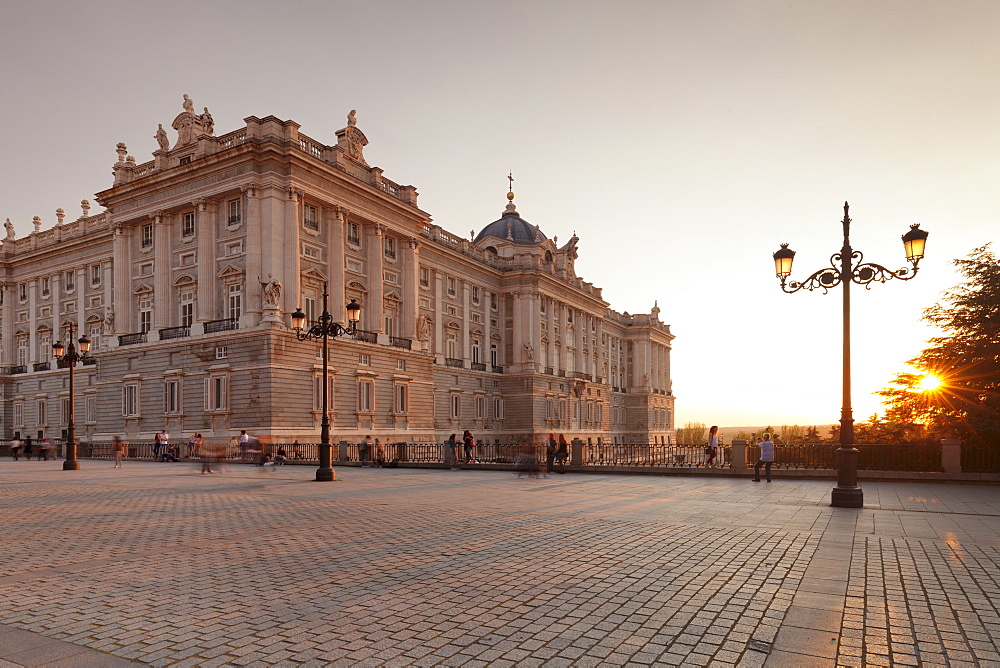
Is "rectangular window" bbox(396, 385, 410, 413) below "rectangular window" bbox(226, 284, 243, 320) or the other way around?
below

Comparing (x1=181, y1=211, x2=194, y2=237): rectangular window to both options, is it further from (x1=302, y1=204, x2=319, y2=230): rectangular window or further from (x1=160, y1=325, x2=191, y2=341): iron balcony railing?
(x1=302, y1=204, x2=319, y2=230): rectangular window

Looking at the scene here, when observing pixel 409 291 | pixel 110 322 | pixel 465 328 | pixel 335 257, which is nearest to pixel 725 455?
pixel 335 257

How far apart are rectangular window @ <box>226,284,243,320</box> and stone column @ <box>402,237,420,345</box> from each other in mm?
11663

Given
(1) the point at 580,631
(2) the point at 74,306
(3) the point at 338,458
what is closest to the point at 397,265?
(3) the point at 338,458

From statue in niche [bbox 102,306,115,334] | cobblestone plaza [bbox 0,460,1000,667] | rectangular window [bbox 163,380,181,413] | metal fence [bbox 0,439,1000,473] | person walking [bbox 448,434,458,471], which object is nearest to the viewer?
cobblestone plaza [bbox 0,460,1000,667]

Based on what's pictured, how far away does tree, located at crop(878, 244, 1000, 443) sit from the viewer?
22.3m

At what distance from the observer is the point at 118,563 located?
823cm

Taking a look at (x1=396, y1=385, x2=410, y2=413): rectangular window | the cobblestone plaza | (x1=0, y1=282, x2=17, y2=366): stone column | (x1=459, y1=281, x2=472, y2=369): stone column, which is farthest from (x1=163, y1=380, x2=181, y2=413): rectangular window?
(x1=0, y1=282, x2=17, y2=366): stone column

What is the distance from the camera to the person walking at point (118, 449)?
97.8 feet

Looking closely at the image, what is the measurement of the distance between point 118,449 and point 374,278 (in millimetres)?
18333

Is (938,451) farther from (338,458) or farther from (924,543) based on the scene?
(338,458)

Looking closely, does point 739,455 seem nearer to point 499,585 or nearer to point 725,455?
point 725,455

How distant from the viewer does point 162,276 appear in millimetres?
41062

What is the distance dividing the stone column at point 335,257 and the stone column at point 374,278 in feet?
9.15
